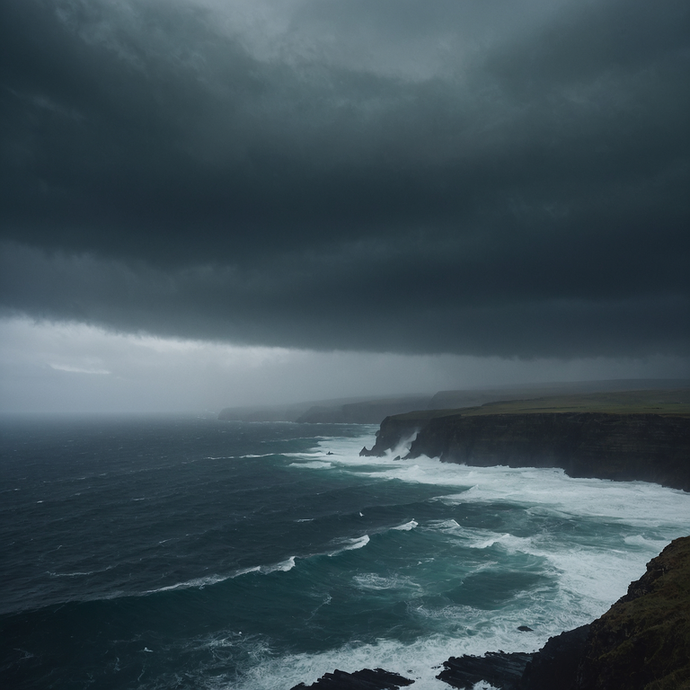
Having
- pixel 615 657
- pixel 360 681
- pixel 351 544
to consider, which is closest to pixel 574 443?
pixel 351 544

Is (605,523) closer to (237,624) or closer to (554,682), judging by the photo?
(554,682)

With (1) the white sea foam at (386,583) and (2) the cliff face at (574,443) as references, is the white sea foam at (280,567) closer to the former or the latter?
Answer: (1) the white sea foam at (386,583)

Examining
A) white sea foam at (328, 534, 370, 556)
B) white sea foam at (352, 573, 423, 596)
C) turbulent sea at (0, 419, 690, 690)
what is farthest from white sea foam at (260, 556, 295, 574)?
white sea foam at (352, 573, 423, 596)

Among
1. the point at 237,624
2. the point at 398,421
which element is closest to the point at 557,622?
the point at 237,624

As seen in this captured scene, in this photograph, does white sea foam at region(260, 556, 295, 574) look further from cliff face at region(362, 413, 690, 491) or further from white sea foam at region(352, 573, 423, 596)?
cliff face at region(362, 413, 690, 491)

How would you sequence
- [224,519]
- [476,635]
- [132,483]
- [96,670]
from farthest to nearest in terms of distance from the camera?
[132,483]
[224,519]
[476,635]
[96,670]

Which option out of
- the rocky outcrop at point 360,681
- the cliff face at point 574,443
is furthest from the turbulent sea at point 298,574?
A: the cliff face at point 574,443

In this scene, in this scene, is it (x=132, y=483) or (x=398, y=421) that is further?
(x=398, y=421)
